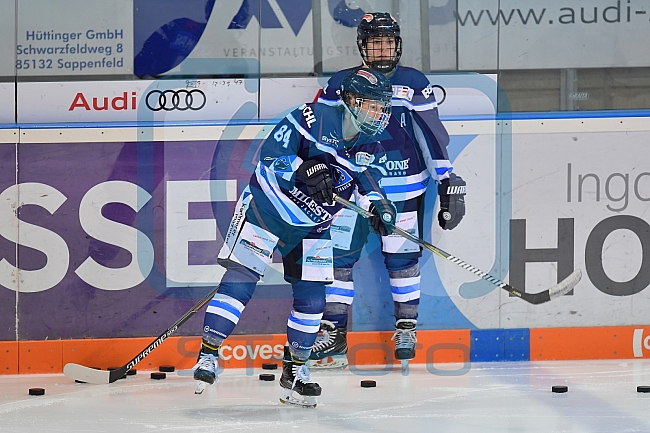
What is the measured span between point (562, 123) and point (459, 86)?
1.73 feet

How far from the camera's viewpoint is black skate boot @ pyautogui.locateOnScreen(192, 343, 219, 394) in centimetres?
369

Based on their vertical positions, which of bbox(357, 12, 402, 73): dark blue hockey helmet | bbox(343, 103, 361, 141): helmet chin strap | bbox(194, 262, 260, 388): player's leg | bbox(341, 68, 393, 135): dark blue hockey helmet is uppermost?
bbox(357, 12, 402, 73): dark blue hockey helmet

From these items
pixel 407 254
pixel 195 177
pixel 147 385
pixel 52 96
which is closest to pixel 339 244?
pixel 407 254

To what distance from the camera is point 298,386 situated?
387 centimetres

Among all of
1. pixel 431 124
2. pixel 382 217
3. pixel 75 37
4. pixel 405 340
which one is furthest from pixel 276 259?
pixel 75 37

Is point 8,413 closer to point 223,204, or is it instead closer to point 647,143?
point 223,204

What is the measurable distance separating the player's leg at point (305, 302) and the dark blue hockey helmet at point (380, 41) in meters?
1.08

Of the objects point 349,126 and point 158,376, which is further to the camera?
point 158,376

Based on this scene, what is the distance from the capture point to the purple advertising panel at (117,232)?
4.64 m

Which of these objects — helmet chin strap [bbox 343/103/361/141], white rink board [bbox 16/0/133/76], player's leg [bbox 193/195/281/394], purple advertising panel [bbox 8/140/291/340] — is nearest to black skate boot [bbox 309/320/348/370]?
purple advertising panel [bbox 8/140/291/340]

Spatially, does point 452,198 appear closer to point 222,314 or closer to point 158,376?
point 222,314

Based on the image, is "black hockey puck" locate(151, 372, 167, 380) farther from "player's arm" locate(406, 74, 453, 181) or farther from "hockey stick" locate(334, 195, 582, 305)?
"player's arm" locate(406, 74, 453, 181)

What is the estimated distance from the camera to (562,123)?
4.85m

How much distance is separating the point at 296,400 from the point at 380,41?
5.54ft
